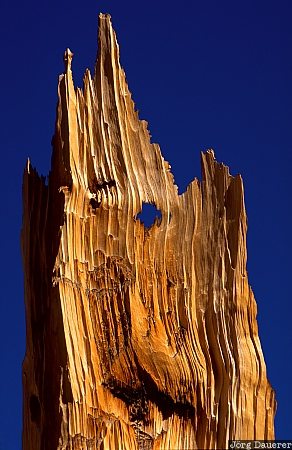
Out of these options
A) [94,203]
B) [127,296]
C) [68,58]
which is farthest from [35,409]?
[68,58]

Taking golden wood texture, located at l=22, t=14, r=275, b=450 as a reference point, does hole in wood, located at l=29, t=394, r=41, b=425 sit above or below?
below

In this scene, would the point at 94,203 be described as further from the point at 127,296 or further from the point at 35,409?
the point at 35,409

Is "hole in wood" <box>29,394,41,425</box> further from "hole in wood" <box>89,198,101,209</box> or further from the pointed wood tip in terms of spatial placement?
the pointed wood tip

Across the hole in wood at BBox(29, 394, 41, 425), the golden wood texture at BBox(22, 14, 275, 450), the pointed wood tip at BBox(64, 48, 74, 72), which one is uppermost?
the pointed wood tip at BBox(64, 48, 74, 72)

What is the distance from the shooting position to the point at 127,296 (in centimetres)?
779

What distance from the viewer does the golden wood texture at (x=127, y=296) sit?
25.0ft

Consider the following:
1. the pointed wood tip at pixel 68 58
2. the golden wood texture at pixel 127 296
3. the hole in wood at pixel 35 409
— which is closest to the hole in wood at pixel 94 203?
the golden wood texture at pixel 127 296

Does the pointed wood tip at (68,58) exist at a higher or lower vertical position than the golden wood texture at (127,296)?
higher

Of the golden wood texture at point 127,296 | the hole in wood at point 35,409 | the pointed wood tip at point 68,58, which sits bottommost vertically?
the hole in wood at point 35,409

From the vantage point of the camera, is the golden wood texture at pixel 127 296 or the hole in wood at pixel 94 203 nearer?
the golden wood texture at pixel 127 296

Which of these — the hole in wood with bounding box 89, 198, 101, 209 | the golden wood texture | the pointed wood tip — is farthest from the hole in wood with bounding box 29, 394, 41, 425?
the pointed wood tip

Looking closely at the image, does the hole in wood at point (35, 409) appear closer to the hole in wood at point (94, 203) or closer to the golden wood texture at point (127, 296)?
the golden wood texture at point (127, 296)

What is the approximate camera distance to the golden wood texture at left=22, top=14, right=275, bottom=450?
763cm

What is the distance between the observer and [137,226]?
26.2ft
